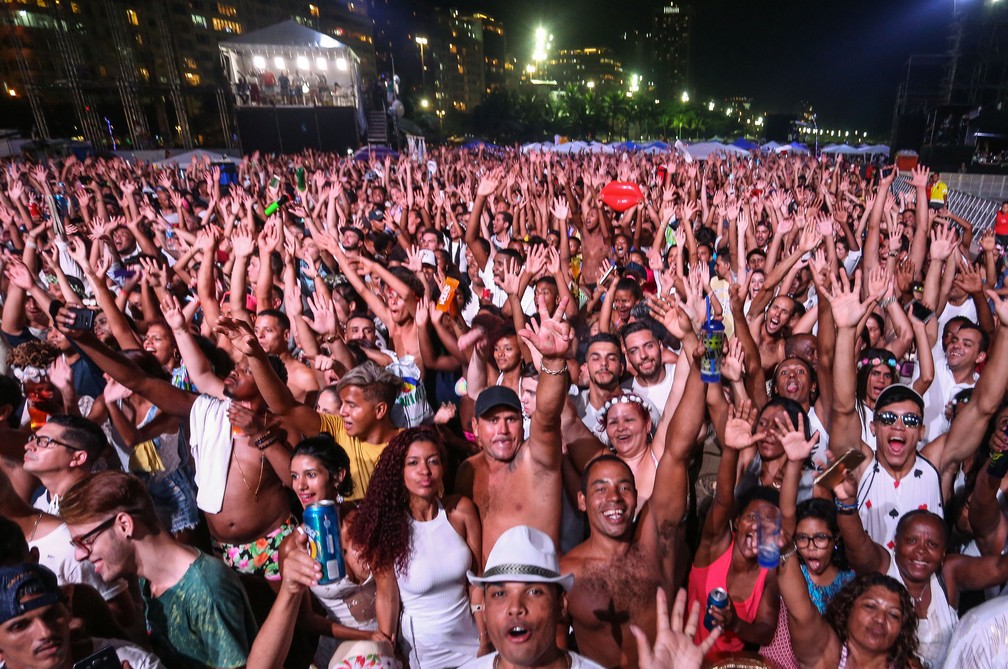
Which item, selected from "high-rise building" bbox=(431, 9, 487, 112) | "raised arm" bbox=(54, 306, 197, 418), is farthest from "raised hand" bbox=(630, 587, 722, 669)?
"high-rise building" bbox=(431, 9, 487, 112)

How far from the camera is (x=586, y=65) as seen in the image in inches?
6093

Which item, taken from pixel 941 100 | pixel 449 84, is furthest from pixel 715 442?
pixel 449 84

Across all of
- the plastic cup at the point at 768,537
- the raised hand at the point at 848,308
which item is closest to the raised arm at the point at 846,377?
the raised hand at the point at 848,308

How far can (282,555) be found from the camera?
242cm

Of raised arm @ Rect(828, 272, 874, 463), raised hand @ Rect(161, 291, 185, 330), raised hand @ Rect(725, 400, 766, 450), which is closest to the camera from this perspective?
raised hand @ Rect(725, 400, 766, 450)

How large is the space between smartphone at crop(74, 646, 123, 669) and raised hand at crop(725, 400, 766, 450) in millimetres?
2457

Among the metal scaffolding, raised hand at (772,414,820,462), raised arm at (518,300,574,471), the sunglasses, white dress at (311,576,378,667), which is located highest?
the metal scaffolding

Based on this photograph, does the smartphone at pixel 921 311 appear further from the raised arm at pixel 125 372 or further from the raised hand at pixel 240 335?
Answer: the raised arm at pixel 125 372

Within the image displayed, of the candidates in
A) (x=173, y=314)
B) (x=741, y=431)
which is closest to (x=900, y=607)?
(x=741, y=431)

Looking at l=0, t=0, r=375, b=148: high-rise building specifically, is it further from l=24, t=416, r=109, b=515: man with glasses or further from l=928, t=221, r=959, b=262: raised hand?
l=928, t=221, r=959, b=262: raised hand

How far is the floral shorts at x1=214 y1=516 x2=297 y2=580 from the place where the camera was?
3127 mm

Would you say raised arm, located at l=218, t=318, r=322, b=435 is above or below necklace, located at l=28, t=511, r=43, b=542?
above

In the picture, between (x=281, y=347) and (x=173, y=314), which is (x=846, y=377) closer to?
(x=281, y=347)

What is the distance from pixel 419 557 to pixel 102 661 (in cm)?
111
